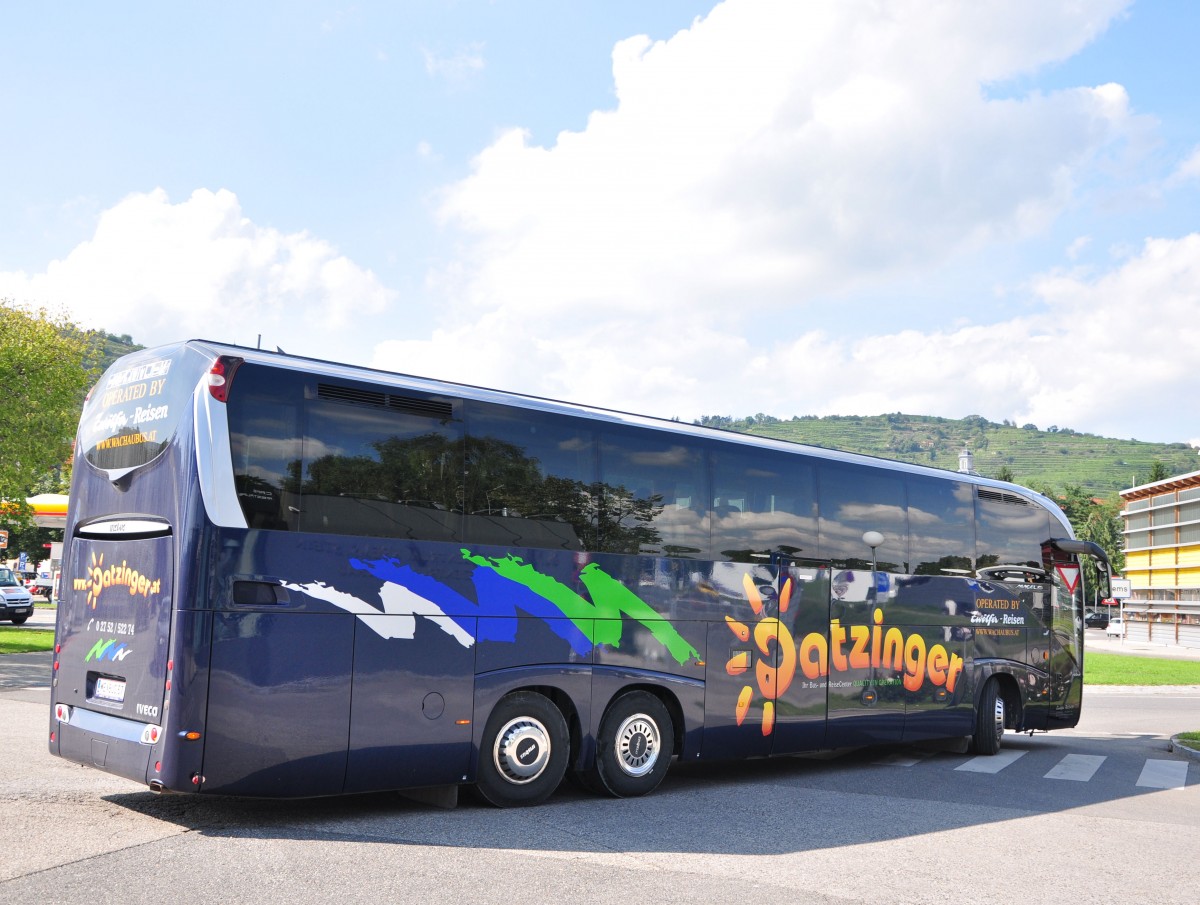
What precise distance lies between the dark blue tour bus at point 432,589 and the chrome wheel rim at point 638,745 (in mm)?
22

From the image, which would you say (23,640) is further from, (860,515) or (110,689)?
(860,515)

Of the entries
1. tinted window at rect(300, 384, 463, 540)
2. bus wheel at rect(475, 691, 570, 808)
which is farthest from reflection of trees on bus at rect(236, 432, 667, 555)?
bus wheel at rect(475, 691, 570, 808)

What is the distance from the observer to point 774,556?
1248cm

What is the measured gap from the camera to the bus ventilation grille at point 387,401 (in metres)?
8.92

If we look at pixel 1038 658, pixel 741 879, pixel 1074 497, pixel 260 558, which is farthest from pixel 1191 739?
pixel 1074 497

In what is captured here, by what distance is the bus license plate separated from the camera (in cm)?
855

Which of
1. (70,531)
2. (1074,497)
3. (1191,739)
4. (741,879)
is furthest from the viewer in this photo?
(1074,497)

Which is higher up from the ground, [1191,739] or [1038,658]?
[1038,658]

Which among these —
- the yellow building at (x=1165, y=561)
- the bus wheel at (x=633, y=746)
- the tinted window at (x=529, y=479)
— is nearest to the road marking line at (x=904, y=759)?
the bus wheel at (x=633, y=746)

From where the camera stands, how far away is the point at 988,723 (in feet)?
51.6

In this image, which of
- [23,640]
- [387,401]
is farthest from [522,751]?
[23,640]

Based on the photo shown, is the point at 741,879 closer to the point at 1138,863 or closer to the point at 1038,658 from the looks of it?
the point at 1138,863

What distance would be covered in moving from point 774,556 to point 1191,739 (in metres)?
8.62

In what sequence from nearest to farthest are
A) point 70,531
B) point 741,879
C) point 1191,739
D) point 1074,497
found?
1. point 741,879
2. point 70,531
3. point 1191,739
4. point 1074,497
